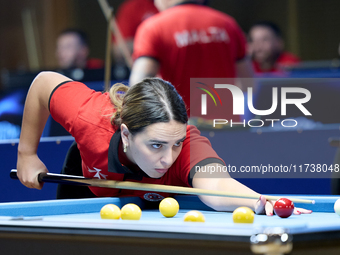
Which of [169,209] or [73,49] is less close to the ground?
[73,49]

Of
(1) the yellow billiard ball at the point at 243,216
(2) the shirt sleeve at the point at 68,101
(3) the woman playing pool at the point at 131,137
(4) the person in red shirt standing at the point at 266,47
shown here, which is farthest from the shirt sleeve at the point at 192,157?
(4) the person in red shirt standing at the point at 266,47

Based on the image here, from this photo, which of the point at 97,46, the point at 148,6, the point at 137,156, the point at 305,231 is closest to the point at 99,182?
the point at 137,156

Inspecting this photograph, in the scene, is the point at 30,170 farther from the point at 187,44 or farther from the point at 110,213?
the point at 187,44

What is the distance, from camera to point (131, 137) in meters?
1.89

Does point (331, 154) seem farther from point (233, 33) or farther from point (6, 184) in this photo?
point (6, 184)

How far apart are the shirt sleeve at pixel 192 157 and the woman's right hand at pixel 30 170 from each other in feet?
2.36

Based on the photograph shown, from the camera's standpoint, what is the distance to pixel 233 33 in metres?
3.17

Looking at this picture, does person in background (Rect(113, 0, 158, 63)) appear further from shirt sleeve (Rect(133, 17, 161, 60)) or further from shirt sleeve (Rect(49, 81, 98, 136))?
shirt sleeve (Rect(49, 81, 98, 136))

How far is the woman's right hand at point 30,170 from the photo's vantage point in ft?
7.40

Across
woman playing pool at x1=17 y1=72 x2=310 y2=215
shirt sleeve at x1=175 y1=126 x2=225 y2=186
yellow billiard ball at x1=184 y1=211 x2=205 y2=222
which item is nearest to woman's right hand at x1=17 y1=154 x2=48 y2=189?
woman playing pool at x1=17 y1=72 x2=310 y2=215

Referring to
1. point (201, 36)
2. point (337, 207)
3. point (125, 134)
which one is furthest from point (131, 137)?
point (201, 36)

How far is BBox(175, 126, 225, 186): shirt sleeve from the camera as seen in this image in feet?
6.08

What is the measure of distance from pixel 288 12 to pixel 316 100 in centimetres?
374

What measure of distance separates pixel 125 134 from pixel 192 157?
11.4 inches
